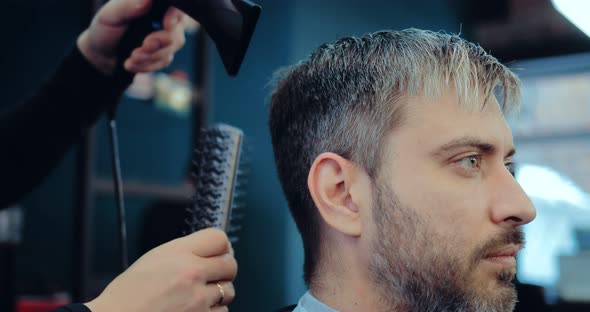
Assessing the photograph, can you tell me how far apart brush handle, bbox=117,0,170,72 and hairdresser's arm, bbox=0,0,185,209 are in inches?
0.6

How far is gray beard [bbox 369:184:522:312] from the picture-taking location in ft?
3.87

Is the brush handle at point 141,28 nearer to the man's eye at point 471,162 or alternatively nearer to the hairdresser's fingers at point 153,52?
the hairdresser's fingers at point 153,52

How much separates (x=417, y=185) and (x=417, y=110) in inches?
5.9

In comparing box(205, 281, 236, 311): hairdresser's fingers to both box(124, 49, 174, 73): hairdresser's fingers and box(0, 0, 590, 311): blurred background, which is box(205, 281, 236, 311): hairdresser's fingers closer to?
box(124, 49, 174, 73): hairdresser's fingers

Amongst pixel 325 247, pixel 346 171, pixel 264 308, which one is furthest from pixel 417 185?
pixel 264 308

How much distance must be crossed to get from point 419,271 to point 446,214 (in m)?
0.12

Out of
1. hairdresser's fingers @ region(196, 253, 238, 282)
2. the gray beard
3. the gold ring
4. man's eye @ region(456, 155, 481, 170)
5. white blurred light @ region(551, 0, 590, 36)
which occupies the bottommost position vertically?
the gold ring

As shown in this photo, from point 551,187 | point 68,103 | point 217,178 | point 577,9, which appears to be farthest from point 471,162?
point 551,187

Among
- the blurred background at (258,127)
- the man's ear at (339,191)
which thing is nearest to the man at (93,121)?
the man's ear at (339,191)

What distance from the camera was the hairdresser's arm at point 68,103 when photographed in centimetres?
140

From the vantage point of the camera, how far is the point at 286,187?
1440mm

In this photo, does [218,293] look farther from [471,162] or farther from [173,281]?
[471,162]

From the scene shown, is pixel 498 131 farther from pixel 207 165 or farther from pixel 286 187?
pixel 207 165

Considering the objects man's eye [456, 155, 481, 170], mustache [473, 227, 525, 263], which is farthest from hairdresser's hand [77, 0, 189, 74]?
mustache [473, 227, 525, 263]
